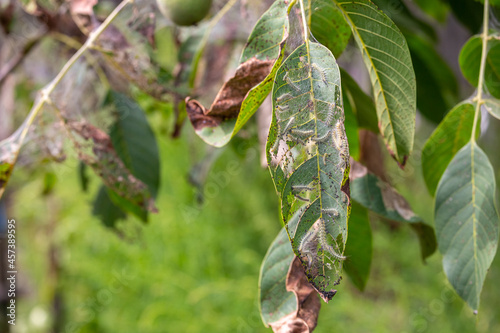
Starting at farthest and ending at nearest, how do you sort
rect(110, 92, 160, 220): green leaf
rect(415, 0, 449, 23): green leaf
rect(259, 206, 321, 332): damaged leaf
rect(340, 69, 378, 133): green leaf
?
rect(415, 0, 449, 23): green leaf, rect(110, 92, 160, 220): green leaf, rect(340, 69, 378, 133): green leaf, rect(259, 206, 321, 332): damaged leaf

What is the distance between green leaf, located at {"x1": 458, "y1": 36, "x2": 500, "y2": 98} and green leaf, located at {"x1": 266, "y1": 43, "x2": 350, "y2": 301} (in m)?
0.28

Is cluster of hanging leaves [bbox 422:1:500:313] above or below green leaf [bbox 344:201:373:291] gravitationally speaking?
above

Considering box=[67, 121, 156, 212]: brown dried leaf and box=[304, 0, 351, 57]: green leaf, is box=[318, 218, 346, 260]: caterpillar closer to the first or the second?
box=[304, 0, 351, 57]: green leaf

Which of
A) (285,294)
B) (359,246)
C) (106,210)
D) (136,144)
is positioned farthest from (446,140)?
(106,210)

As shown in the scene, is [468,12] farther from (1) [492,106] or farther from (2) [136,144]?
(2) [136,144]

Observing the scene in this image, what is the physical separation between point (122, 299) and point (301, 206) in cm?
262

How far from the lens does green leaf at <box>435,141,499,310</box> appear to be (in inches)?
20.1

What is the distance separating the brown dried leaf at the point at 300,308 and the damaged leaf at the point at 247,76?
166mm

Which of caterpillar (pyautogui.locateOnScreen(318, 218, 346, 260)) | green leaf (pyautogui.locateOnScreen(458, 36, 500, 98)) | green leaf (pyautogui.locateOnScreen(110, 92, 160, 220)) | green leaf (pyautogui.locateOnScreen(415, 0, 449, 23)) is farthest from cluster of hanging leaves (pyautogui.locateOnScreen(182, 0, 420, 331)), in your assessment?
green leaf (pyautogui.locateOnScreen(415, 0, 449, 23))

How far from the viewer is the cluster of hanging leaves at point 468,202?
512mm

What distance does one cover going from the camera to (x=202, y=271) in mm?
2729

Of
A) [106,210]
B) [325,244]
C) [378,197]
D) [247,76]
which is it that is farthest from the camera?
[106,210]

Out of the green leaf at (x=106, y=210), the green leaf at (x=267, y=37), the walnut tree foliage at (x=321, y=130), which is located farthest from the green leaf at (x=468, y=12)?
the green leaf at (x=106, y=210)

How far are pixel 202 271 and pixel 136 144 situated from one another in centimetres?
197
